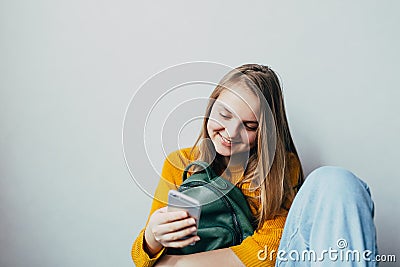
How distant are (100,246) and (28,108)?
0.47 metres

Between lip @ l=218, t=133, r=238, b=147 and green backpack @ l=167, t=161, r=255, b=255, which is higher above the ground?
lip @ l=218, t=133, r=238, b=147

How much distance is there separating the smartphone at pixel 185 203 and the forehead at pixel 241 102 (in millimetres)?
289

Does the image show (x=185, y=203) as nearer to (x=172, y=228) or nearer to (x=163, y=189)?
(x=172, y=228)

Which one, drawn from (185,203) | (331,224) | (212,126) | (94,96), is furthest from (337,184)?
(94,96)

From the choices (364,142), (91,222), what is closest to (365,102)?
(364,142)

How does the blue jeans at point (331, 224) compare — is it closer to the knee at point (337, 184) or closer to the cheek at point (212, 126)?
the knee at point (337, 184)

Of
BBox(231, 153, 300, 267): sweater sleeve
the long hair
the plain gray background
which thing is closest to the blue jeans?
BBox(231, 153, 300, 267): sweater sleeve

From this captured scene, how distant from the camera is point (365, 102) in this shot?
139cm

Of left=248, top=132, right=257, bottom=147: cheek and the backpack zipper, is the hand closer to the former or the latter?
the backpack zipper

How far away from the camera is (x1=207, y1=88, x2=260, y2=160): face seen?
3.89 ft

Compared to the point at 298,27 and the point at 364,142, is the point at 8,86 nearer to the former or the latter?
the point at 298,27

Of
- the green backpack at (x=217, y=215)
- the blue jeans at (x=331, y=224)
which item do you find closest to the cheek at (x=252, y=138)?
the green backpack at (x=217, y=215)

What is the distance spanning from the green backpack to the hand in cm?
10

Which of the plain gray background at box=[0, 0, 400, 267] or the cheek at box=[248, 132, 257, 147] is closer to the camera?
the cheek at box=[248, 132, 257, 147]
